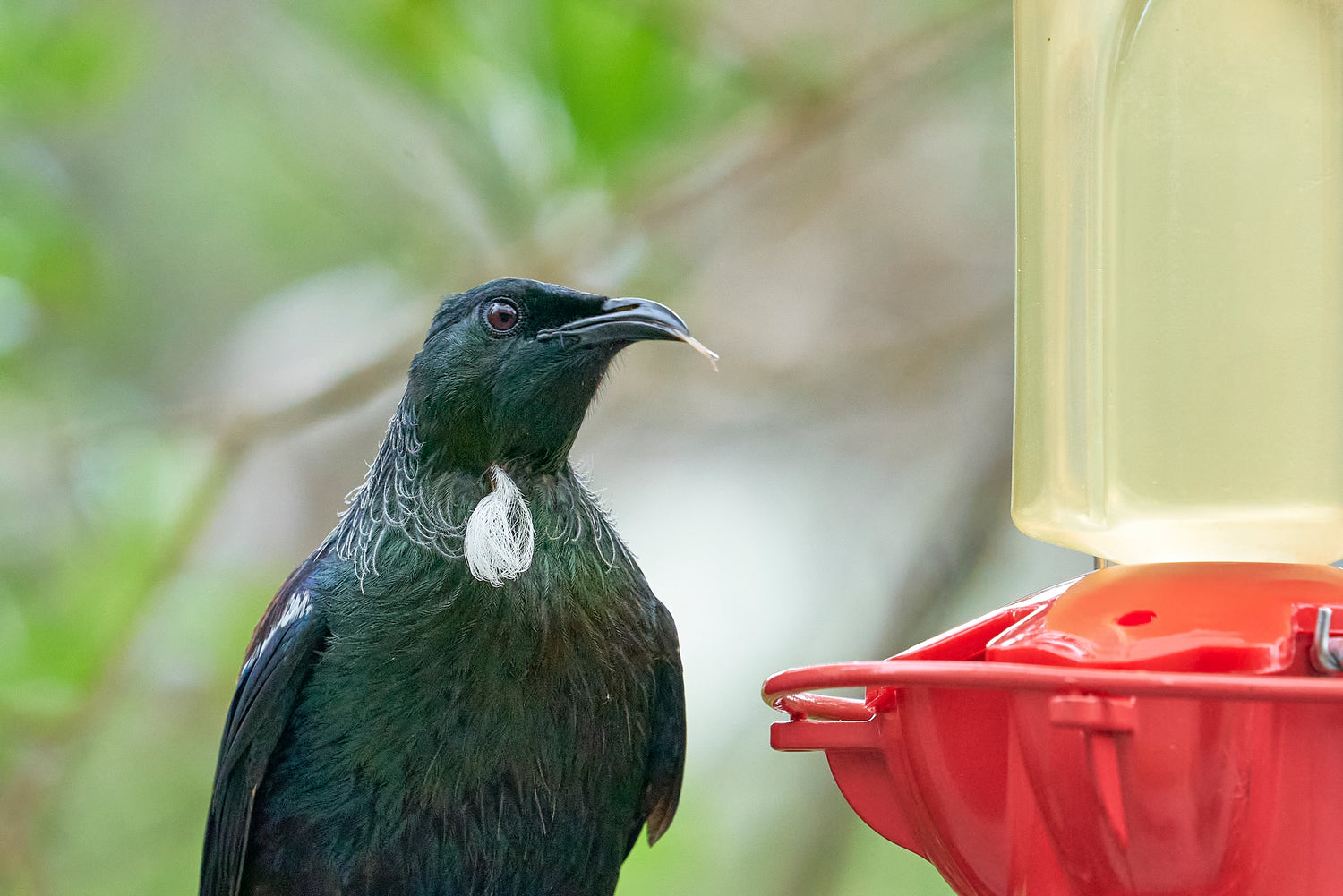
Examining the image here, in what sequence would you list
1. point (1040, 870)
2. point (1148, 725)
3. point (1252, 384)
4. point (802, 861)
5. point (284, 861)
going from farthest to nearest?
point (802, 861)
point (284, 861)
point (1252, 384)
point (1040, 870)
point (1148, 725)

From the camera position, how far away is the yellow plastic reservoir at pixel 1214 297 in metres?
1.83

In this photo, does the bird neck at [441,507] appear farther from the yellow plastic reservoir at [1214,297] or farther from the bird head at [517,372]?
the yellow plastic reservoir at [1214,297]

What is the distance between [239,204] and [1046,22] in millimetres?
3631

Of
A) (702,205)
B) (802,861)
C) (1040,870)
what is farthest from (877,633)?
(1040,870)

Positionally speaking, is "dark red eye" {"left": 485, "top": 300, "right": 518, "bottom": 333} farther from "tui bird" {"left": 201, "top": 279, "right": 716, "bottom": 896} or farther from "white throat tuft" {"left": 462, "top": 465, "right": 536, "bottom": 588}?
"white throat tuft" {"left": 462, "top": 465, "right": 536, "bottom": 588}

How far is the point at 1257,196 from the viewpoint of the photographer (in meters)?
1.84

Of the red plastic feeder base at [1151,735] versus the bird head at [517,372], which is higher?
the bird head at [517,372]

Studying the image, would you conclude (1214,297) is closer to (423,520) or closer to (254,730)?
(423,520)

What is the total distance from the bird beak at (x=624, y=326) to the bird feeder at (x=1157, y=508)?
656 millimetres

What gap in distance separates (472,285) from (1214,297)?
8.56 feet

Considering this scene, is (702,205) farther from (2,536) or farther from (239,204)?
(2,536)

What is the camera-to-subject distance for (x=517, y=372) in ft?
8.98

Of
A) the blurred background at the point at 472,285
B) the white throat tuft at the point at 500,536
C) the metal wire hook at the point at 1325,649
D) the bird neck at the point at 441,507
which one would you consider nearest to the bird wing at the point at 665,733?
the bird neck at the point at 441,507

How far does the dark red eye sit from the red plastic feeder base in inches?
53.3
